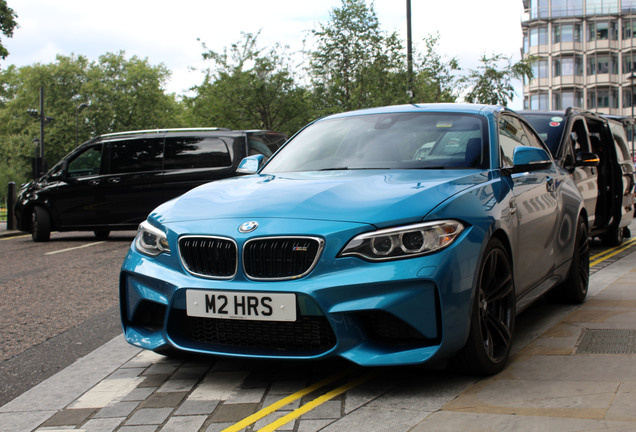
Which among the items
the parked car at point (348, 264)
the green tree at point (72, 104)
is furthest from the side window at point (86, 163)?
the green tree at point (72, 104)

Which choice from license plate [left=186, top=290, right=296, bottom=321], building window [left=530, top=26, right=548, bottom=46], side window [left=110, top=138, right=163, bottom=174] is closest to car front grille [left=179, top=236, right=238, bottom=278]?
license plate [left=186, top=290, right=296, bottom=321]

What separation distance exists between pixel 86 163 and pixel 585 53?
287 feet

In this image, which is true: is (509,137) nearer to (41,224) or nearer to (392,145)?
(392,145)

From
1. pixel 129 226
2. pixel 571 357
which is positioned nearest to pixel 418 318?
pixel 571 357

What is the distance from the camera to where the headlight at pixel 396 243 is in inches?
148

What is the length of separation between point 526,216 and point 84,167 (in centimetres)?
1130

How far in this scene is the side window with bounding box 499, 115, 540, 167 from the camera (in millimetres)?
5227

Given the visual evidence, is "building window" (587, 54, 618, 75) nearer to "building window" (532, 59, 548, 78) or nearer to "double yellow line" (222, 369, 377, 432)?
"building window" (532, 59, 548, 78)

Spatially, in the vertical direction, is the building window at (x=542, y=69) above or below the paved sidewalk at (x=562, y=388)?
above

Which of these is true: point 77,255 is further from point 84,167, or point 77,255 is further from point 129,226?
point 84,167

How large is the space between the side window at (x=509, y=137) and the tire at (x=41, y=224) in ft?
35.8

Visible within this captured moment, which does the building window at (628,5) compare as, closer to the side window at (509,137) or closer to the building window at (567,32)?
the building window at (567,32)

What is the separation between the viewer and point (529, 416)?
11.4 ft

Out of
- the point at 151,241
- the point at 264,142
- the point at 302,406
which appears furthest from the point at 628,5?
the point at 302,406
